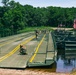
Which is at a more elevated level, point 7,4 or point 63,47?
point 7,4

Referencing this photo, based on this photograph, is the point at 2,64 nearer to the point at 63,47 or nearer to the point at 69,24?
the point at 63,47

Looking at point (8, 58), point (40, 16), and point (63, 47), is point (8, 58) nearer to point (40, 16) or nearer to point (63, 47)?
point (63, 47)

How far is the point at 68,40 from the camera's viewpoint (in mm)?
57156

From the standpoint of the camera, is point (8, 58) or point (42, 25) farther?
point (42, 25)

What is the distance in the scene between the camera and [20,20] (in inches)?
4673

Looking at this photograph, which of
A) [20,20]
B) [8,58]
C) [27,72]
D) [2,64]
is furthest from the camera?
[20,20]

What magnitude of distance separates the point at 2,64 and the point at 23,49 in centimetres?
715

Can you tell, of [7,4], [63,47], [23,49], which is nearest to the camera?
[23,49]

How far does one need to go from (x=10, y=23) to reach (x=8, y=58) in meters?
88.8

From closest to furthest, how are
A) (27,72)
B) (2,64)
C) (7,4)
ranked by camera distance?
(27,72)
(2,64)
(7,4)

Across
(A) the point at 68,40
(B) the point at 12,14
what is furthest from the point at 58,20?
(A) the point at 68,40

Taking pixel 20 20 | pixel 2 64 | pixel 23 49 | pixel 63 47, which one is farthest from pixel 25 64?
pixel 20 20

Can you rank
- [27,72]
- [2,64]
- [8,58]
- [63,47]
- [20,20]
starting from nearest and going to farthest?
[27,72] → [2,64] → [8,58] → [63,47] → [20,20]

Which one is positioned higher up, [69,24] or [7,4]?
[7,4]
